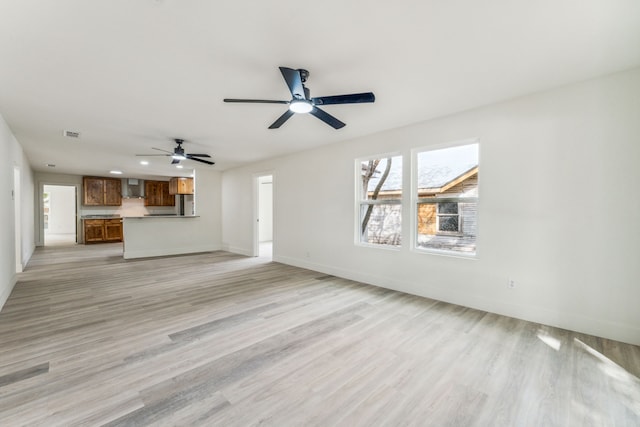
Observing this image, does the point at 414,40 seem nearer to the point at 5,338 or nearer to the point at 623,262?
the point at 623,262

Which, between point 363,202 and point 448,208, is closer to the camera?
point 448,208

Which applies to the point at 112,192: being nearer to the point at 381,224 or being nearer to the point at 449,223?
the point at 381,224

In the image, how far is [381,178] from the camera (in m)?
4.33

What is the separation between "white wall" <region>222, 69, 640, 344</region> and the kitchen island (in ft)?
18.2

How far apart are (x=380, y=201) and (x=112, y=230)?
1003 centimetres

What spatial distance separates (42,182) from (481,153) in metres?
12.0

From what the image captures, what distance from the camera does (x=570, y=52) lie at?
84.4 inches

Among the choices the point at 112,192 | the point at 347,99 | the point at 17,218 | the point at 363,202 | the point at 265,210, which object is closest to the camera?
the point at 347,99

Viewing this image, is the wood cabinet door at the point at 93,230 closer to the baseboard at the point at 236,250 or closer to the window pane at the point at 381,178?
the baseboard at the point at 236,250

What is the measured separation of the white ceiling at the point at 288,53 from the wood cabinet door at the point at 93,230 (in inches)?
269

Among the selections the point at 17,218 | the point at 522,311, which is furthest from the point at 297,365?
the point at 17,218

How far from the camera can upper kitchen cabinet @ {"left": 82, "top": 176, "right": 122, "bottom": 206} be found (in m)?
9.28

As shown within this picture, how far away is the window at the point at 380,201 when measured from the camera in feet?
13.5

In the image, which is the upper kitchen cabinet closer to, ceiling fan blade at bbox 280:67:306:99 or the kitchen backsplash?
the kitchen backsplash
